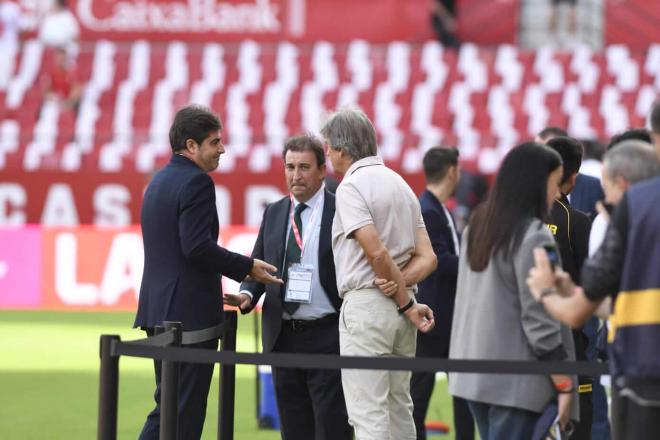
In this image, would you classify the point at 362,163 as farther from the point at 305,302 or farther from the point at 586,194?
the point at 586,194

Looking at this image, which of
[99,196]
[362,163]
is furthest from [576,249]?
[99,196]

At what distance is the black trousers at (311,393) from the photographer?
6547 millimetres

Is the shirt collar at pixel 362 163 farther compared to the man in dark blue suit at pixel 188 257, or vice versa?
the man in dark blue suit at pixel 188 257

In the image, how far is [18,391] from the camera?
10.8m

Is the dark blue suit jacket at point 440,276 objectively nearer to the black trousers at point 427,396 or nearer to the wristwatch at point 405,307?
the black trousers at point 427,396

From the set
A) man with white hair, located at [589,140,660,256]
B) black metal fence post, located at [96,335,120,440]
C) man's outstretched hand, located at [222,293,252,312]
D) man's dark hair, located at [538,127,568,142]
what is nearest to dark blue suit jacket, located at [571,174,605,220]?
man's dark hair, located at [538,127,568,142]

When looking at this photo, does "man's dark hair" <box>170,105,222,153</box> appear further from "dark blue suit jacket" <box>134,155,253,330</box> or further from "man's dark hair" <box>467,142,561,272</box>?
"man's dark hair" <box>467,142,561,272</box>

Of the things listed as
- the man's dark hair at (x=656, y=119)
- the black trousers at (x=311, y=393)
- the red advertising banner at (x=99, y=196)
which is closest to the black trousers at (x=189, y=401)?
the black trousers at (x=311, y=393)

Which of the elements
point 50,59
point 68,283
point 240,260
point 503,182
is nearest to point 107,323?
point 68,283

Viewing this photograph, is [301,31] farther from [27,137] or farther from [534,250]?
[534,250]

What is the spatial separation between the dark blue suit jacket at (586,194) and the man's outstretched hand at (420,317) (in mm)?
1986

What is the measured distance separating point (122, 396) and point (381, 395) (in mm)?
4900

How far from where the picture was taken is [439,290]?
25.3ft

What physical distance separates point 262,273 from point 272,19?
23.8m
